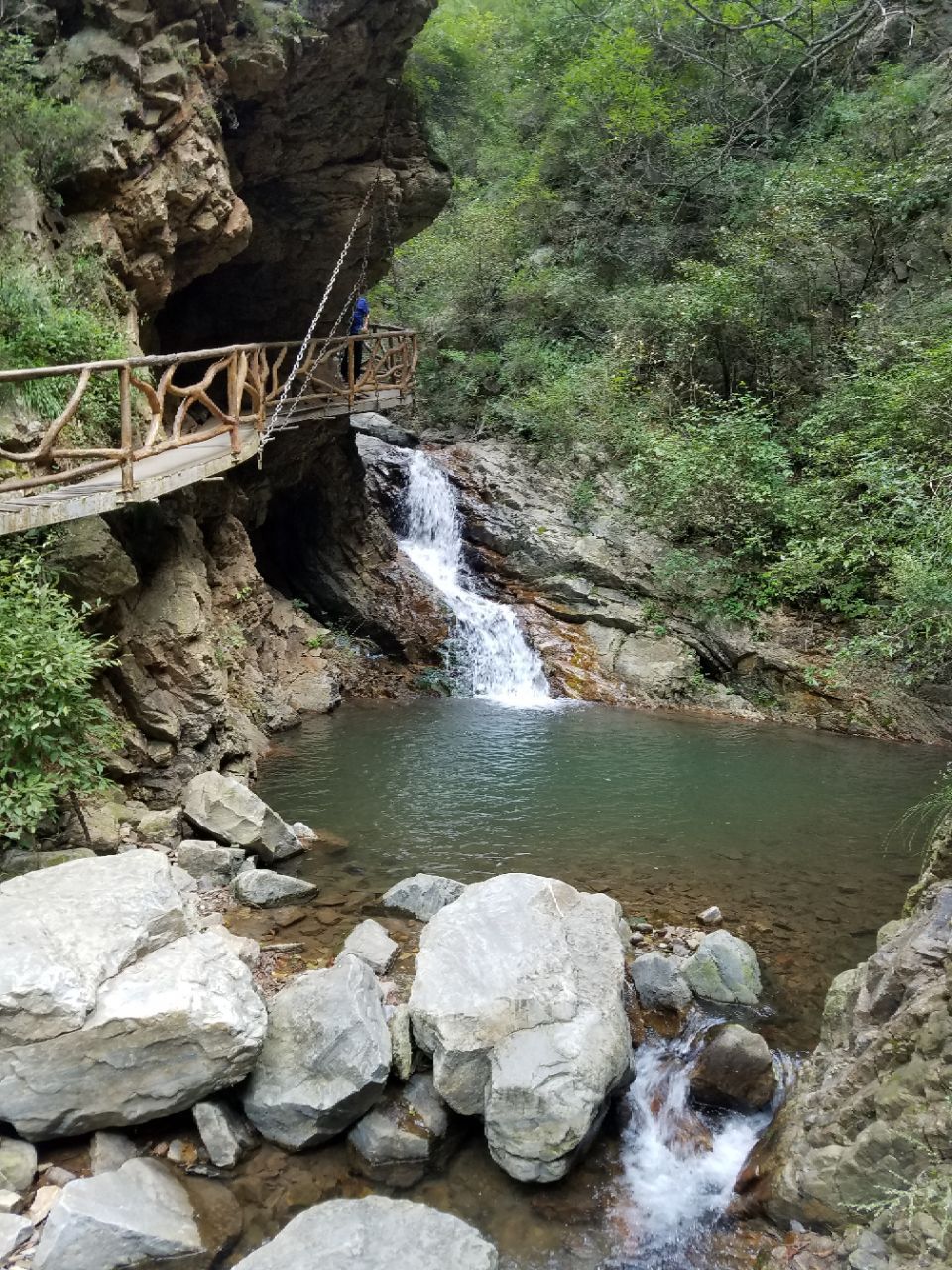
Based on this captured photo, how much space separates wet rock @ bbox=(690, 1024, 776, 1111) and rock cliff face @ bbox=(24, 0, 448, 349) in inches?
359

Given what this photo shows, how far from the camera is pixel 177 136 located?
9.18 metres

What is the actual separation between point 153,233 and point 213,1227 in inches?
377

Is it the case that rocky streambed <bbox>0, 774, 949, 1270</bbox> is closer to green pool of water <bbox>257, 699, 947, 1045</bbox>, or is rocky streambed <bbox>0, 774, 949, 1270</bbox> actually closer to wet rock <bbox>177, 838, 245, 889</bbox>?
Result: green pool of water <bbox>257, 699, 947, 1045</bbox>

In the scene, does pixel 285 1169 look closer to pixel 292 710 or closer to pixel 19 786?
pixel 19 786

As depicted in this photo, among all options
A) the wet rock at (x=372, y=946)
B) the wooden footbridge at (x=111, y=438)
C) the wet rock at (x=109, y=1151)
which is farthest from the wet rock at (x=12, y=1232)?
the wooden footbridge at (x=111, y=438)

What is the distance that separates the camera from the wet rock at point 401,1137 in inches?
157

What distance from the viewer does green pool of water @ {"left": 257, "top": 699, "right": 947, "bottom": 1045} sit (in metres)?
6.53

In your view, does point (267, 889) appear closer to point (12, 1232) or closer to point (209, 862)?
point (209, 862)

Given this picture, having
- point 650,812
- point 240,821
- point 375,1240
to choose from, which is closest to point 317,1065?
point 375,1240

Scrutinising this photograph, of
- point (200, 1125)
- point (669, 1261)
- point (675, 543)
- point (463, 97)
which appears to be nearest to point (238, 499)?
point (675, 543)

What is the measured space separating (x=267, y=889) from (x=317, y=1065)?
7.31 feet

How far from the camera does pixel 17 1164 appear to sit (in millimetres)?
3629

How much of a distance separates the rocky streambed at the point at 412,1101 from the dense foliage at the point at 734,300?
410cm

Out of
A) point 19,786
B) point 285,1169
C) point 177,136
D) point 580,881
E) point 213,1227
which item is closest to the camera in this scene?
point 213,1227
